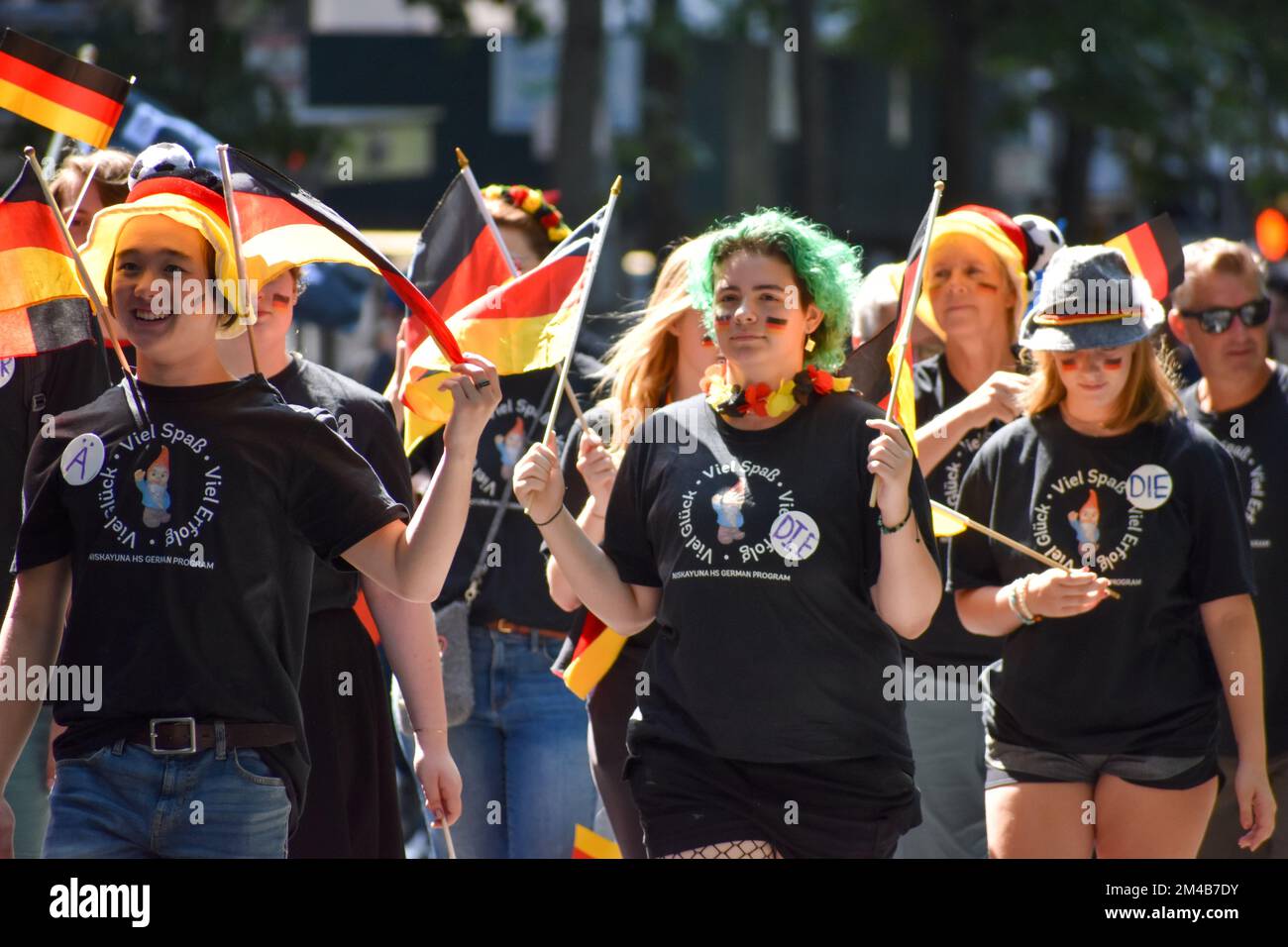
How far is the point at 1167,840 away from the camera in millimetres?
4359

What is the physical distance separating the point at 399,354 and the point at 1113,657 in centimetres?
220

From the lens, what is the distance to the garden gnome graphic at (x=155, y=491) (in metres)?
3.44

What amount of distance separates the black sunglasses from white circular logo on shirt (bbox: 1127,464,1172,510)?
124 cm

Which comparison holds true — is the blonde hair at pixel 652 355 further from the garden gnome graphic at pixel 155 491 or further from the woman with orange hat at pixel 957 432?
the garden gnome graphic at pixel 155 491

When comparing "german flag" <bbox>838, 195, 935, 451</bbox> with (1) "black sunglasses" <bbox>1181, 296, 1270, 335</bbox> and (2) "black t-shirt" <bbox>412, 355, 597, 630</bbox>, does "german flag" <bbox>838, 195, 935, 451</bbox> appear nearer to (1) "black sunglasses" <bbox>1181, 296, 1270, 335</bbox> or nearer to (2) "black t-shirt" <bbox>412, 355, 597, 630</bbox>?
(2) "black t-shirt" <bbox>412, 355, 597, 630</bbox>

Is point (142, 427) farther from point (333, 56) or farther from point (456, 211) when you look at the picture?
point (333, 56)

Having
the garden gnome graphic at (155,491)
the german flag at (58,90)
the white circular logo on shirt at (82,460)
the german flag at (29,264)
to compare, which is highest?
the german flag at (58,90)

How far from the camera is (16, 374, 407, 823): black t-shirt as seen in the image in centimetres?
340

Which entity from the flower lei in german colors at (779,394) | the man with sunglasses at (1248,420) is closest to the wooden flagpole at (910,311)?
the flower lei in german colors at (779,394)

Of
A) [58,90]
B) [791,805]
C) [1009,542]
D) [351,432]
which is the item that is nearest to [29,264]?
[58,90]

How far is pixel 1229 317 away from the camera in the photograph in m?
5.55

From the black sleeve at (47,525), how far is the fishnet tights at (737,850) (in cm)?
140

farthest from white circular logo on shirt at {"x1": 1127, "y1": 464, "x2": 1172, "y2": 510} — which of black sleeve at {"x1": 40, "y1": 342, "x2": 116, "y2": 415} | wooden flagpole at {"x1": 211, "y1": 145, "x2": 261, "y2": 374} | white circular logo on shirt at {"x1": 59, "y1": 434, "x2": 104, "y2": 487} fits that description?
black sleeve at {"x1": 40, "y1": 342, "x2": 116, "y2": 415}
